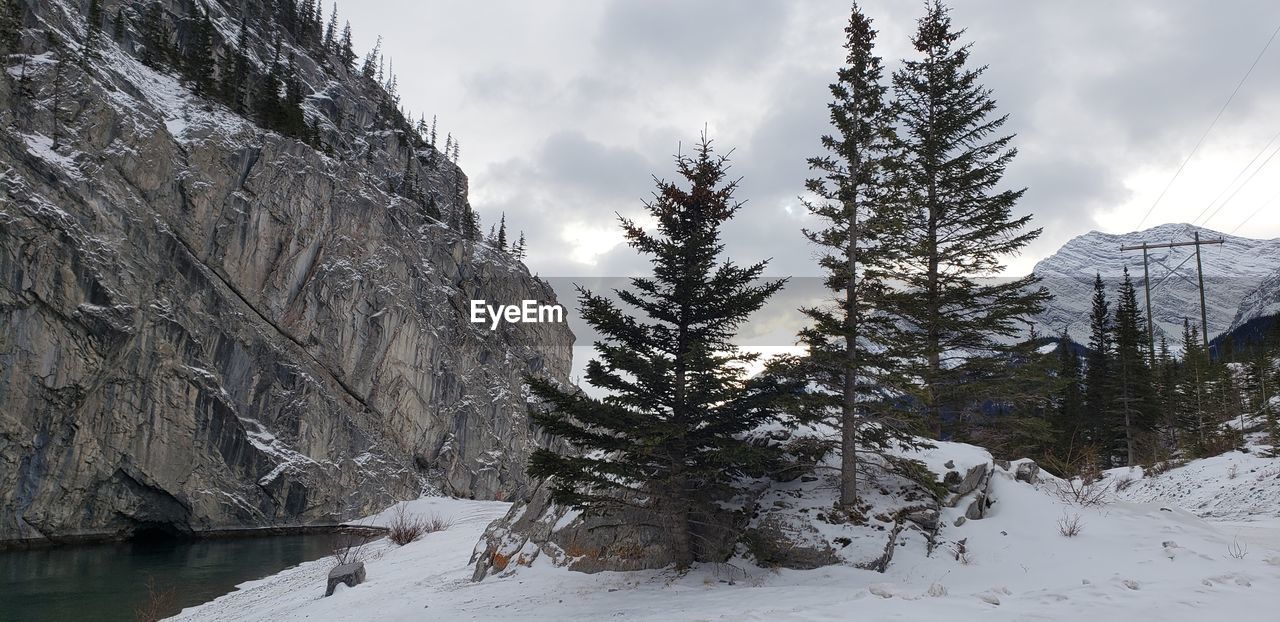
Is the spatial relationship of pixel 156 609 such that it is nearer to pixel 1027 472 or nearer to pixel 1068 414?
pixel 1027 472

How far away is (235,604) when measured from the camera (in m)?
19.6

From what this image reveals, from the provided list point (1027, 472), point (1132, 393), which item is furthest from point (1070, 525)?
point (1132, 393)

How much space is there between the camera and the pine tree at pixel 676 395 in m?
12.5

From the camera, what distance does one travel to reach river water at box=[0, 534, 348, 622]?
2086 cm

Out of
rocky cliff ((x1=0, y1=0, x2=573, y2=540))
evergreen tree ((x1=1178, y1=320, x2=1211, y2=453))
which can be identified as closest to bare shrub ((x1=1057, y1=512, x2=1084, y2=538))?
evergreen tree ((x1=1178, y1=320, x2=1211, y2=453))

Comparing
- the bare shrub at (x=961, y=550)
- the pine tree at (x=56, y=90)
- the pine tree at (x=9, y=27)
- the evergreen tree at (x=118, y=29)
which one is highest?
the evergreen tree at (x=118, y=29)

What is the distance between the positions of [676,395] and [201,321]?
48.9m

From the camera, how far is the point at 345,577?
17.7 meters

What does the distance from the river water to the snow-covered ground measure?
654cm

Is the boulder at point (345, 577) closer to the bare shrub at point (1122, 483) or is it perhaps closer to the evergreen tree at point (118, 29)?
the bare shrub at point (1122, 483)

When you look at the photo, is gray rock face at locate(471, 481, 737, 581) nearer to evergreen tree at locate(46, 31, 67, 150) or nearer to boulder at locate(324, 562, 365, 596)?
boulder at locate(324, 562, 365, 596)

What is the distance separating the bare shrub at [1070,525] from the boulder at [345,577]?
1800cm

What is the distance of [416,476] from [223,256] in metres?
27.3

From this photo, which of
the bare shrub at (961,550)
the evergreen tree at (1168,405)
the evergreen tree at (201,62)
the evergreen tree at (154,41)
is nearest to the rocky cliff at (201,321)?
the evergreen tree at (154,41)
